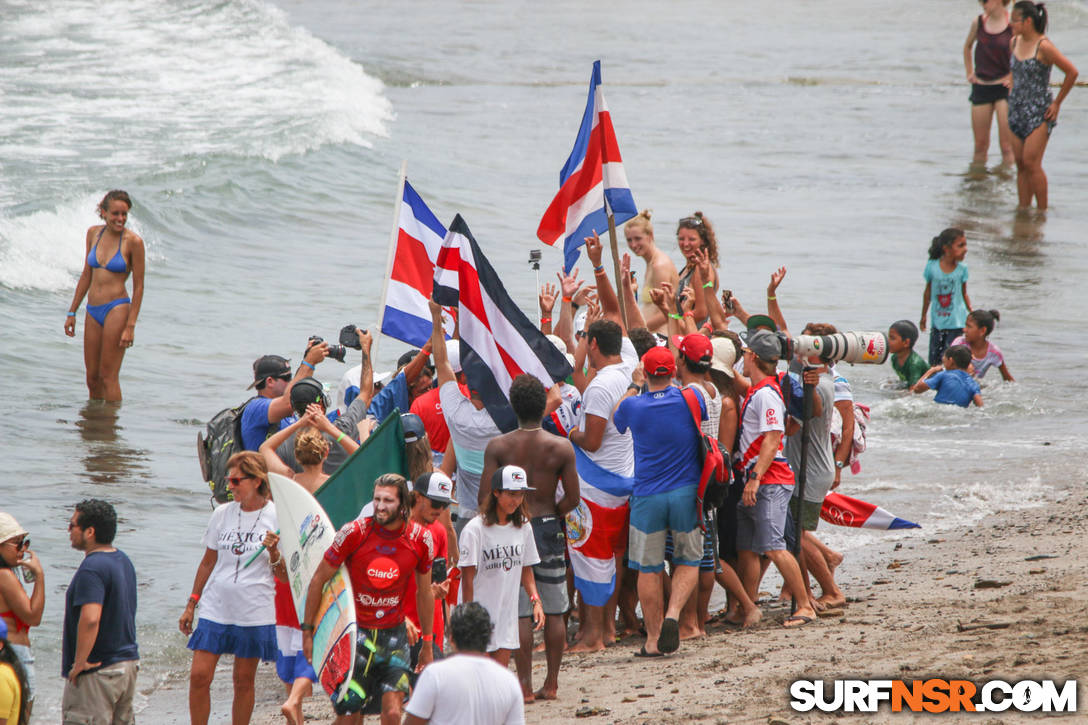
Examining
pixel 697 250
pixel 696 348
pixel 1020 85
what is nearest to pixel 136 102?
pixel 1020 85

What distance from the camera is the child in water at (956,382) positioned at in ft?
42.0

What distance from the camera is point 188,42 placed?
34281mm

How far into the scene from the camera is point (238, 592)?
6688mm

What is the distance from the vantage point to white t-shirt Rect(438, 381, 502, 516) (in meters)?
7.62

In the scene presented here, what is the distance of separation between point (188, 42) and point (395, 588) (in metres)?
30.7

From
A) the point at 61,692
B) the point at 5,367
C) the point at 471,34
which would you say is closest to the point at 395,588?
the point at 61,692

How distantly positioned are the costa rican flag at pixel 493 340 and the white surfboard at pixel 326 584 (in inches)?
58.5

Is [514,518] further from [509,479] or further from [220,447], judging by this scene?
[220,447]

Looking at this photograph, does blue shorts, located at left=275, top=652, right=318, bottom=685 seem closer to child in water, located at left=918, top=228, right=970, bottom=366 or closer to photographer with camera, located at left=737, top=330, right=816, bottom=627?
photographer with camera, located at left=737, top=330, right=816, bottom=627

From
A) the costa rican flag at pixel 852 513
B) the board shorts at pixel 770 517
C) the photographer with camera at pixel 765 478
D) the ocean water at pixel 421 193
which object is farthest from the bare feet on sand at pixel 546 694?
the costa rican flag at pixel 852 513

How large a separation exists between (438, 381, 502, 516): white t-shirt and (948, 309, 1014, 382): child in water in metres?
6.89

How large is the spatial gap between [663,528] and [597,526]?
16.9 inches

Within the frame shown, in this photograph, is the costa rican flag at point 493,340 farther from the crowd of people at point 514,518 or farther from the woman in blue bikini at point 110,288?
the woman in blue bikini at point 110,288

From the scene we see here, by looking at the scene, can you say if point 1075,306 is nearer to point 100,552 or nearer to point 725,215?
point 725,215
